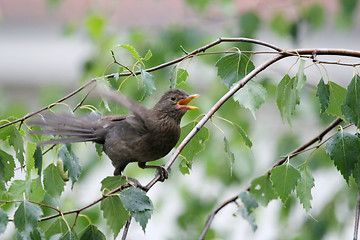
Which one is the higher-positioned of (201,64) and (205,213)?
(201,64)

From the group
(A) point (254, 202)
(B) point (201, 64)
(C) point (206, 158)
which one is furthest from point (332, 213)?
(A) point (254, 202)

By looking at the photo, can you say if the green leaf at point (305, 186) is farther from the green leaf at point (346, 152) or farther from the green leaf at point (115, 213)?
the green leaf at point (115, 213)

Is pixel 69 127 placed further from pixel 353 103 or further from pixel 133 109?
pixel 353 103

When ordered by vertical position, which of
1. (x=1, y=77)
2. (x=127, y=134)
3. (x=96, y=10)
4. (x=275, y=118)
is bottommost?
(x=127, y=134)

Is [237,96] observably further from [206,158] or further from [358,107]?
[206,158]

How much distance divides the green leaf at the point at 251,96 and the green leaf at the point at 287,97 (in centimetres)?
10

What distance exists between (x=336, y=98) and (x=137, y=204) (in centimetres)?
85

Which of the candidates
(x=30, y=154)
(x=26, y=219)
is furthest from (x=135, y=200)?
(x=30, y=154)

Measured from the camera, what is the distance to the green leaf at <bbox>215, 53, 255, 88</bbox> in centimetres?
252

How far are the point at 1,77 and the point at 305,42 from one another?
5567 mm

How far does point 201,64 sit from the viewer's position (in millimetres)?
4941

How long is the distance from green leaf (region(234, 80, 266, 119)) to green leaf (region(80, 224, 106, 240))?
716mm

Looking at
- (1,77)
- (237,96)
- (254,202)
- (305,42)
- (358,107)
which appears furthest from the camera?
(1,77)

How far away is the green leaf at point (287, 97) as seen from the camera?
2.15 meters
